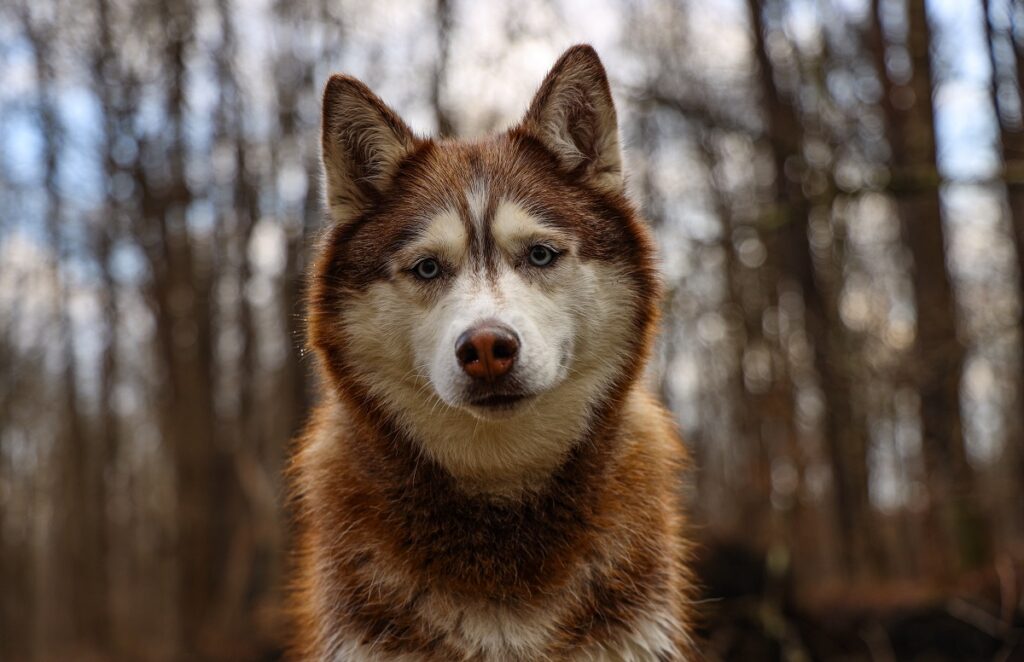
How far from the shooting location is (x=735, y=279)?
10.4 m

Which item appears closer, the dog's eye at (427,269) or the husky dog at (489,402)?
the husky dog at (489,402)

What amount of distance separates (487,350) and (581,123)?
4.26 ft

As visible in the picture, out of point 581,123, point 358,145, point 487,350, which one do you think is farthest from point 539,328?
point 358,145

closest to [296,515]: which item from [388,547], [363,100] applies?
[388,547]

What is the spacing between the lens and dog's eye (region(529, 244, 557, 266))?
3.37 metres

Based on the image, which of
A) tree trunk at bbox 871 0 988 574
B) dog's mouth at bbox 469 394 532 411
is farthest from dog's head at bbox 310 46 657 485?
tree trunk at bbox 871 0 988 574

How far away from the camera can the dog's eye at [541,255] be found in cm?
337

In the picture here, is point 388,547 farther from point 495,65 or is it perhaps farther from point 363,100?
point 495,65

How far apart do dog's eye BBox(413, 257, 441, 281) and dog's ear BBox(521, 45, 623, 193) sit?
765 mm

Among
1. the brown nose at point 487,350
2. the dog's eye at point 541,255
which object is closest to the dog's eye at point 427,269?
the dog's eye at point 541,255

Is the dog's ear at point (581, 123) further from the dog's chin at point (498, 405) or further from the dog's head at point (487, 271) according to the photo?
the dog's chin at point (498, 405)

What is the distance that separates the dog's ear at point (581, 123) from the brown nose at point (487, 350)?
3.52 feet

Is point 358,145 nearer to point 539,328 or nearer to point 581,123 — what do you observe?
point 581,123

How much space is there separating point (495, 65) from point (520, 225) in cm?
918
